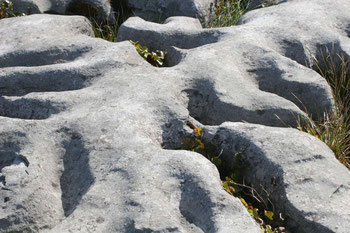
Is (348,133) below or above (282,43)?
below

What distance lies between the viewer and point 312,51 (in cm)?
546

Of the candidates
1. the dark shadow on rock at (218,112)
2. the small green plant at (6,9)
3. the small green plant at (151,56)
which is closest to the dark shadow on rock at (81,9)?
the small green plant at (6,9)

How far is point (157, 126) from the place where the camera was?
3.97 metres

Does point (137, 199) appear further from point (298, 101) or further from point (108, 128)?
point (298, 101)

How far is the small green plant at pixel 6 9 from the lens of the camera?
6582mm

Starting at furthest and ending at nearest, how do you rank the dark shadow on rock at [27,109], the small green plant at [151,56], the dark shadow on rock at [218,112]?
the small green plant at [151,56]
the dark shadow on rock at [218,112]
the dark shadow on rock at [27,109]

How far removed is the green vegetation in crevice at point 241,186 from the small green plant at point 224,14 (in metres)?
3.17

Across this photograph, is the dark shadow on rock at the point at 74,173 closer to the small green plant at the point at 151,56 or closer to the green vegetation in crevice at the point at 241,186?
the green vegetation in crevice at the point at 241,186

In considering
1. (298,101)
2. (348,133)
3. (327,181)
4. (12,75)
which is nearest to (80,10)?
(12,75)

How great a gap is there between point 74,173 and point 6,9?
3863mm

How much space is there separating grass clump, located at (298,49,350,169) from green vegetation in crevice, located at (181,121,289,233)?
0.82 metres

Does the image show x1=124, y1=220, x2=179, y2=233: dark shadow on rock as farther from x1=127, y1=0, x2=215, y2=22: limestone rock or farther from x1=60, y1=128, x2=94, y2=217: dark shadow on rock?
x1=127, y1=0, x2=215, y2=22: limestone rock

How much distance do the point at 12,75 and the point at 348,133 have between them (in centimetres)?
324

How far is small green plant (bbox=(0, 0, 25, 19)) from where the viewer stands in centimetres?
658
